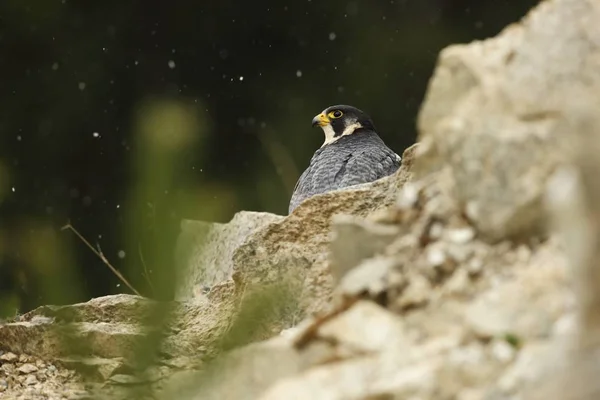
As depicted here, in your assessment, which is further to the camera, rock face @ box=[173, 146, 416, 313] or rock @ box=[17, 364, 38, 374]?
rock @ box=[17, 364, 38, 374]

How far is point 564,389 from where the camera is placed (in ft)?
6.50

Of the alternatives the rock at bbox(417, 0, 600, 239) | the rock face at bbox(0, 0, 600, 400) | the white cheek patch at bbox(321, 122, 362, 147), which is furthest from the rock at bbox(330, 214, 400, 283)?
the white cheek patch at bbox(321, 122, 362, 147)

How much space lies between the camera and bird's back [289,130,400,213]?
7.29 meters

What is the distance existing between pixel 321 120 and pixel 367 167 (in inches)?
49.3

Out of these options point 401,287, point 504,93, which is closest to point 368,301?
point 401,287

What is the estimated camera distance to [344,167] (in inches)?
296

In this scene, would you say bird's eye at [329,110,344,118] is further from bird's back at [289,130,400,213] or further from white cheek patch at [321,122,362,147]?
bird's back at [289,130,400,213]

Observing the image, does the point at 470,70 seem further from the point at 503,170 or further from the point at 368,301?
the point at 368,301

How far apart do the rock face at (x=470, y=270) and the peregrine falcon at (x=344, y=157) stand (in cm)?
415

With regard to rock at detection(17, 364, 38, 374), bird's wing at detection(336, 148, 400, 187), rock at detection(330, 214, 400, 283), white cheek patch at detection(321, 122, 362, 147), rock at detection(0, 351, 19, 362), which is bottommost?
rock at detection(330, 214, 400, 283)

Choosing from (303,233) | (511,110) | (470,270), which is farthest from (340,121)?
(470,270)

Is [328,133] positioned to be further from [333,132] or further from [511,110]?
[511,110]

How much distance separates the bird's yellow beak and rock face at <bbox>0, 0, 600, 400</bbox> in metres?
5.59

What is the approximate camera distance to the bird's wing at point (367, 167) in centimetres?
736
